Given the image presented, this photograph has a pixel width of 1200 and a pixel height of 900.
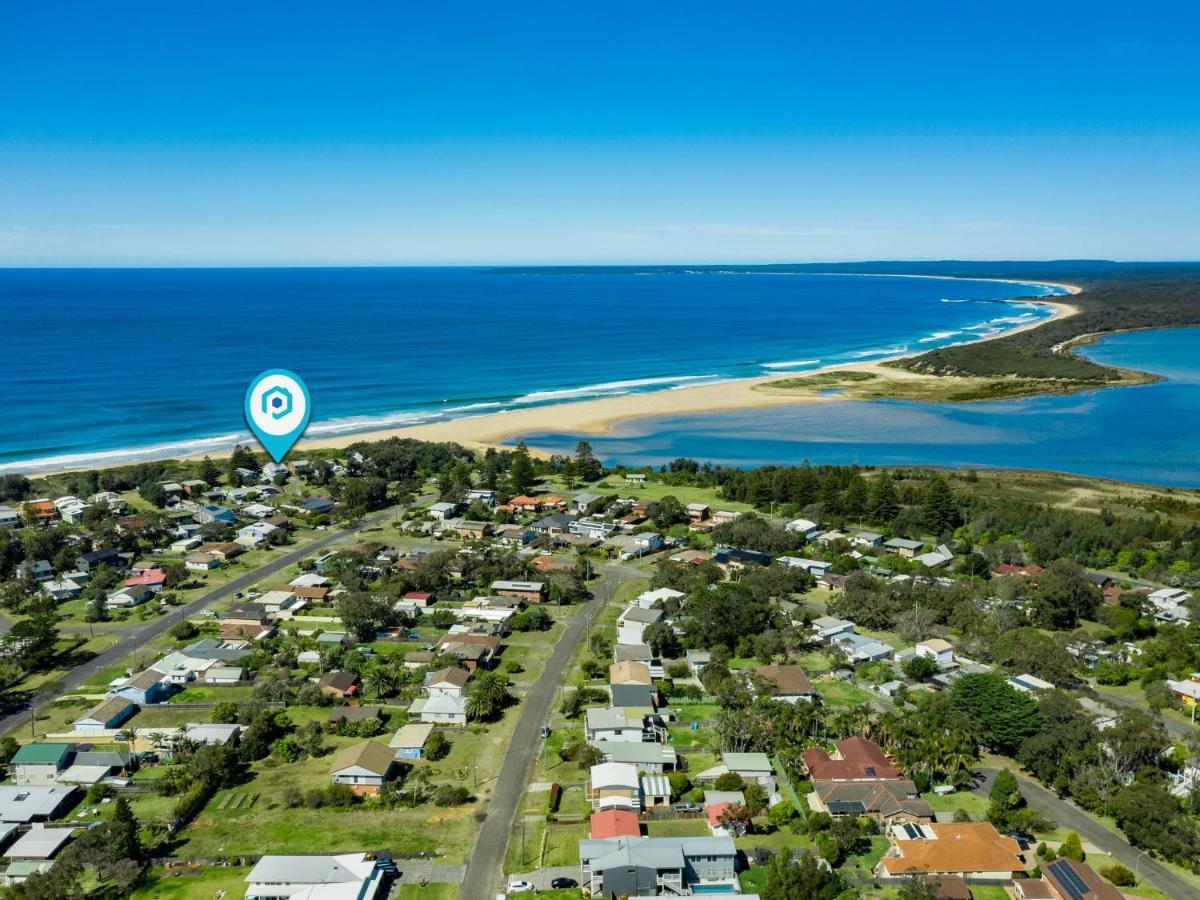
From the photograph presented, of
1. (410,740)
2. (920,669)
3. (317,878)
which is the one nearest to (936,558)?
(920,669)

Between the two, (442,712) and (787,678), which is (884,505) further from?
(442,712)

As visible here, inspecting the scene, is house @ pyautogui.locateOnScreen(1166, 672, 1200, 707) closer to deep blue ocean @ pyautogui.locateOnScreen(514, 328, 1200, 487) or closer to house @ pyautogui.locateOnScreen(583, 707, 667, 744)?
house @ pyautogui.locateOnScreen(583, 707, 667, 744)

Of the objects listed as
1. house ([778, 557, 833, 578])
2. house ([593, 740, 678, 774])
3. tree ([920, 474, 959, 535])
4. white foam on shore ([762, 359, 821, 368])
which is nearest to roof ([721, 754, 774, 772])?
house ([593, 740, 678, 774])

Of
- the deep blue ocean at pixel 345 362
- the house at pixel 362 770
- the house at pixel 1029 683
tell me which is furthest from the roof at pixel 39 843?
the deep blue ocean at pixel 345 362

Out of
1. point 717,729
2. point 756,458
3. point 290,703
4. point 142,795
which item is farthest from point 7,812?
point 756,458

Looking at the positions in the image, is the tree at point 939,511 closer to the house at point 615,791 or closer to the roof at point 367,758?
the house at point 615,791
